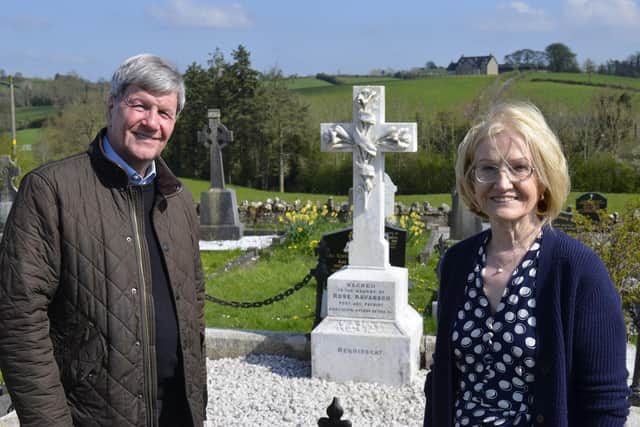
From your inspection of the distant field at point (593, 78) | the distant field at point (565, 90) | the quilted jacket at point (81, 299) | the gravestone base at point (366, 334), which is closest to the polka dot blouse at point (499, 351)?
the quilted jacket at point (81, 299)

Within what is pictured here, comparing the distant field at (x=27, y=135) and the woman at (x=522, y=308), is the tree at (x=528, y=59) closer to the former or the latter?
the distant field at (x=27, y=135)

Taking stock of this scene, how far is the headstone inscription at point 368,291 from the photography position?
224 inches

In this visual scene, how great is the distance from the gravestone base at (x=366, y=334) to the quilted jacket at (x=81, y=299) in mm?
3361

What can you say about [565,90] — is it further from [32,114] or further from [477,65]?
[32,114]

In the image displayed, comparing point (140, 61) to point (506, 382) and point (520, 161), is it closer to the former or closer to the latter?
point (520, 161)

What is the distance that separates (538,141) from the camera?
1.97m

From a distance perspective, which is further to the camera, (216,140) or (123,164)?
(216,140)

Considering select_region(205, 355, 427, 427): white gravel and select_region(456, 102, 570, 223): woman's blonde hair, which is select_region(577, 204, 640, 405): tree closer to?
select_region(205, 355, 427, 427): white gravel

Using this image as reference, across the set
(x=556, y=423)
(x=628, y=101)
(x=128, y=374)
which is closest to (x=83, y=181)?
(x=128, y=374)

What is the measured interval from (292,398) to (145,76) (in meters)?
3.67

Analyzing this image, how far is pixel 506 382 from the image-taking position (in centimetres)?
195

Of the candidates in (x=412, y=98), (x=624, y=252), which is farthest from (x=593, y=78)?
(x=624, y=252)

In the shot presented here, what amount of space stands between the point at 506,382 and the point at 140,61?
165 cm

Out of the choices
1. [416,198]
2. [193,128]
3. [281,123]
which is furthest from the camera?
[193,128]
